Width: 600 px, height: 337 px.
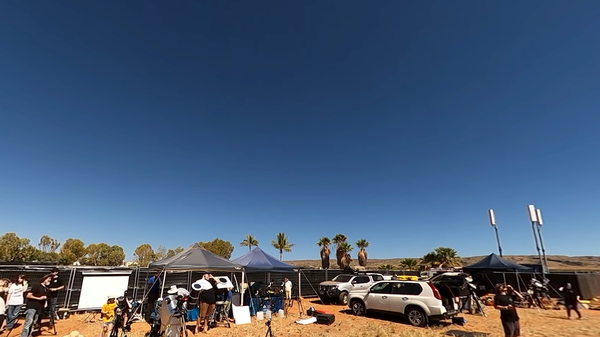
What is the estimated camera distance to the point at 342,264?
41594 millimetres

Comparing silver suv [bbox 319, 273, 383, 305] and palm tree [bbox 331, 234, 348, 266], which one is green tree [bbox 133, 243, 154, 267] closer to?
palm tree [bbox 331, 234, 348, 266]

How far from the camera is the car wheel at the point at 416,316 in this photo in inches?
412

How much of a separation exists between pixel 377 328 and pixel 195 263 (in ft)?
24.4

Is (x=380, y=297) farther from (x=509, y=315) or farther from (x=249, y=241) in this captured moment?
(x=249, y=241)

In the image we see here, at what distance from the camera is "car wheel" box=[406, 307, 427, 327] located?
10456 mm

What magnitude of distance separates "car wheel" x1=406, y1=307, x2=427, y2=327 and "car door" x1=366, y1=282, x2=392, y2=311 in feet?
3.31

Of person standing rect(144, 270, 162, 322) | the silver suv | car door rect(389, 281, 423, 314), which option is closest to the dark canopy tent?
person standing rect(144, 270, 162, 322)

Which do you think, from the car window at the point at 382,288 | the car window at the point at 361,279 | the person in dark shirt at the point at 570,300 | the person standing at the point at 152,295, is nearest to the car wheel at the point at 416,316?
the car window at the point at 382,288

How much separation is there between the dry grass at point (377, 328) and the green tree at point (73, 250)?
213 ft

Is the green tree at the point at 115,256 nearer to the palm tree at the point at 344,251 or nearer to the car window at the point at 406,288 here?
the palm tree at the point at 344,251

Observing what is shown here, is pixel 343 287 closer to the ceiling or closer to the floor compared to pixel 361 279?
closer to the floor

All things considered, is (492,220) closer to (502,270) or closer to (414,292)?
(502,270)

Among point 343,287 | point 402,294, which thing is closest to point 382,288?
point 402,294

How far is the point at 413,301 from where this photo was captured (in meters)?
10.8
